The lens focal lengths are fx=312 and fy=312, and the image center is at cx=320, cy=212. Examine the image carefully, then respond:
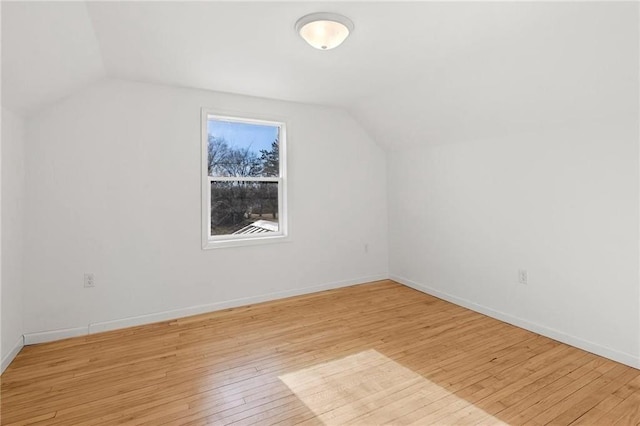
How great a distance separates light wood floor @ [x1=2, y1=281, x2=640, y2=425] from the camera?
179 centimetres

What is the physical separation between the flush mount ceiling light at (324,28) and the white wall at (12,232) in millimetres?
2207

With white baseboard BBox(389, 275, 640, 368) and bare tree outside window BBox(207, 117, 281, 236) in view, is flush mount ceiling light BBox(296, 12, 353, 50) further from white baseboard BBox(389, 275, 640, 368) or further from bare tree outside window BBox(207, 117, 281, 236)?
white baseboard BBox(389, 275, 640, 368)

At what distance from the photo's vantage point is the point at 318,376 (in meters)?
2.17

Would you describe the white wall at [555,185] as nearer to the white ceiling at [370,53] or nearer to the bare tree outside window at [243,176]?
the white ceiling at [370,53]

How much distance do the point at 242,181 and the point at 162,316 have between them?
1.65m

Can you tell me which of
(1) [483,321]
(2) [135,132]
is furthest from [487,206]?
(2) [135,132]

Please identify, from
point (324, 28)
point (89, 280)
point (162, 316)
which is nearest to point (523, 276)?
point (324, 28)

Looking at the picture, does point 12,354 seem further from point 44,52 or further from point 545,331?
point 545,331

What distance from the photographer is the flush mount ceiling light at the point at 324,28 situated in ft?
6.48

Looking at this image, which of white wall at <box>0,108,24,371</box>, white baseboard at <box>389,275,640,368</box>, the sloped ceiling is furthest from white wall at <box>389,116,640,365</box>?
white wall at <box>0,108,24,371</box>

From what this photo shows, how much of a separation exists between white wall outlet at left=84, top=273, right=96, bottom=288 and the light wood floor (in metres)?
0.46

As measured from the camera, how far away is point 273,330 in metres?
2.92

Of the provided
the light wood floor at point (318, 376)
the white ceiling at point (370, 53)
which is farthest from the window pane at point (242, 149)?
the light wood floor at point (318, 376)

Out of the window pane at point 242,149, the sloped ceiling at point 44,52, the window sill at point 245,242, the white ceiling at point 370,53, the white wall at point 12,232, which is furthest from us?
the window pane at point 242,149
